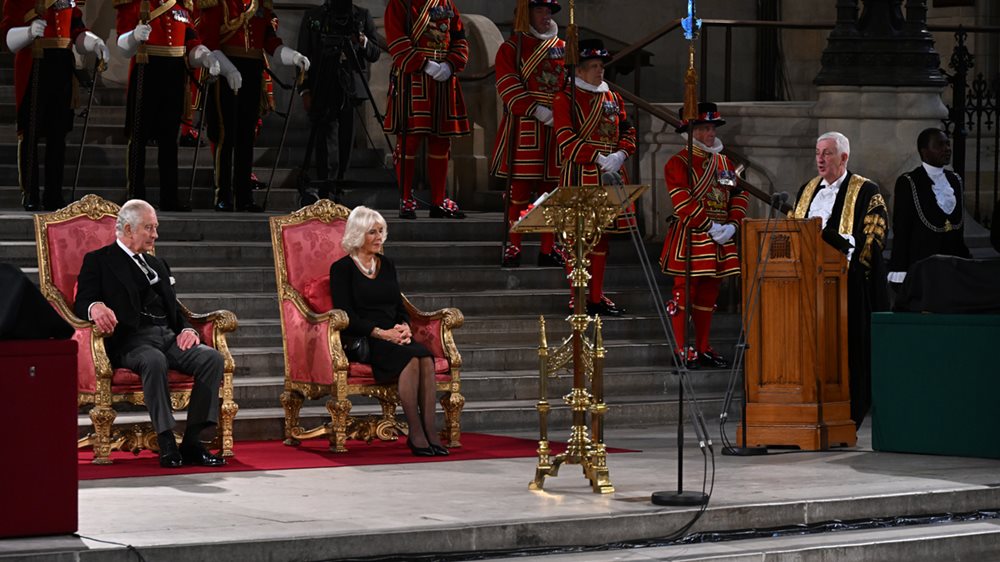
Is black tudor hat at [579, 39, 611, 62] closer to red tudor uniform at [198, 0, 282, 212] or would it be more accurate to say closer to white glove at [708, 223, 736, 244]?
white glove at [708, 223, 736, 244]

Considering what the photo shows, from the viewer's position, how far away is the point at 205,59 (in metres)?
13.2

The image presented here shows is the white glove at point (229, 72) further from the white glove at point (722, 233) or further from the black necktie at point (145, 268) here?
the black necktie at point (145, 268)

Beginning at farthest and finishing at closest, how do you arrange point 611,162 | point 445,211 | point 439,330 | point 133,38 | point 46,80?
point 445,211, point 46,80, point 133,38, point 611,162, point 439,330

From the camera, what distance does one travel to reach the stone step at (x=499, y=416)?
10227 mm

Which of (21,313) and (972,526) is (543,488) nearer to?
(972,526)

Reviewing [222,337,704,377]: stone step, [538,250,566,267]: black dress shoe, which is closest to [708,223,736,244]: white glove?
[222,337,704,377]: stone step

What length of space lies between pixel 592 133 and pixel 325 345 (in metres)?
3.10

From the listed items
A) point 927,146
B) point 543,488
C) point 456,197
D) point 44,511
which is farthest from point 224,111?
point 44,511

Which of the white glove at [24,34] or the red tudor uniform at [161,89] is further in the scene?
the red tudor uniform at [161,89]

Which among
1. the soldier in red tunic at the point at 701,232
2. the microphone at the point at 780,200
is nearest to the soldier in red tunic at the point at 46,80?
the soldier in red tunic at the point at 701,232

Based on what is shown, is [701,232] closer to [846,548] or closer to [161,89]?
[161,89]

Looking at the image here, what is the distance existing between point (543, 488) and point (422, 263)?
4364mm

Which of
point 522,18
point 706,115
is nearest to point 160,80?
point 522,18

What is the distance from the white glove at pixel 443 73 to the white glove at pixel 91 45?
219 cm
